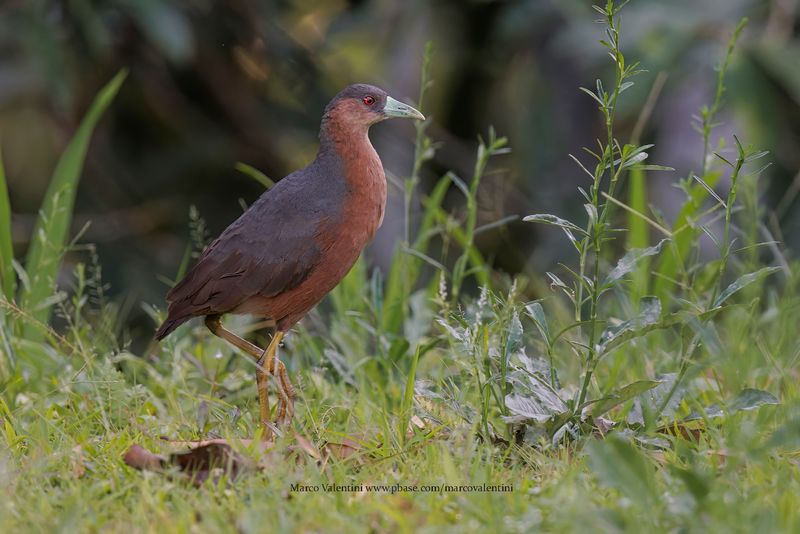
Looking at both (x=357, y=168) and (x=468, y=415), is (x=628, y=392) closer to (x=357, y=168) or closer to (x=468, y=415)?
(x=468, y=415)

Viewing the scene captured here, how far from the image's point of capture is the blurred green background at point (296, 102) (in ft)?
18.0

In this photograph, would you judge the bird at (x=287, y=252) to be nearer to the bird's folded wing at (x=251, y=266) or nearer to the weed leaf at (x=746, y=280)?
the bird's folded wing at (x=251, y=266)

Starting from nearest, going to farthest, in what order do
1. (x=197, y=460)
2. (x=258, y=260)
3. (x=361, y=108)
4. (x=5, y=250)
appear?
1. (x=197, y=460)
2. (x=258, y=260)
3. (x=361, y=108)
4. (x=5, y=250)

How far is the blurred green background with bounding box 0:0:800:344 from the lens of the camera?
548 cm

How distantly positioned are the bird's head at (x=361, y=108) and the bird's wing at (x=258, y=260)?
0.38 meters

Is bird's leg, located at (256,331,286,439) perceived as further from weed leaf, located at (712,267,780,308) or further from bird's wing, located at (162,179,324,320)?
weed leaf, located at (712,267,780,308)

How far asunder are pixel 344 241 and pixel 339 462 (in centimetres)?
95

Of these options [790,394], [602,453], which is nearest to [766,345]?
[790,394]

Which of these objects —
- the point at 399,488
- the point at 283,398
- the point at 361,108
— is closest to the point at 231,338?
the point at 283,398

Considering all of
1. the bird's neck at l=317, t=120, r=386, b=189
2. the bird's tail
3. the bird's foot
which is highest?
the bird's neck at l=317, t=120, r=386, b=189

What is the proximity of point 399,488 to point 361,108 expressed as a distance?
1.77 m

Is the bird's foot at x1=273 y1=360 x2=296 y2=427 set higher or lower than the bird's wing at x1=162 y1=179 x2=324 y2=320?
lower

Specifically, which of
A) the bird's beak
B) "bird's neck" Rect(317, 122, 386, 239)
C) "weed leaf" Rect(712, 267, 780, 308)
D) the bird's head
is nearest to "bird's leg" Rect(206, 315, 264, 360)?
"bird's neck" Rect(317, 122, 386, 239)

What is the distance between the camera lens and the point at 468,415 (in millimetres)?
3318
